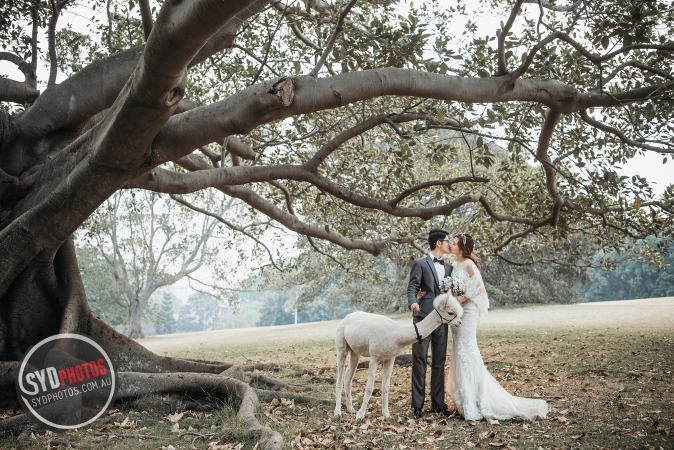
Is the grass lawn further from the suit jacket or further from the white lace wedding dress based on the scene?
the suit jacket

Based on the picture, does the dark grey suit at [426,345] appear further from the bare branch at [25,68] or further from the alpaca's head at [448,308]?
the bare branch at [25,68]

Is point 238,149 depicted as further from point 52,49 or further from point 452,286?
point 452,286

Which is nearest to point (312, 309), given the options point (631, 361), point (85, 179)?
point (631, 361)

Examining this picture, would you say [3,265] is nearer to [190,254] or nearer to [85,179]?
[85,179]

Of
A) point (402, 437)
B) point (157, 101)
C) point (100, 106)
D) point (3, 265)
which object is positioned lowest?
point (402, 437)

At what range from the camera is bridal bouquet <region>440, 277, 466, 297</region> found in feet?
23.6

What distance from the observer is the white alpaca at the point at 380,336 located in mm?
6715

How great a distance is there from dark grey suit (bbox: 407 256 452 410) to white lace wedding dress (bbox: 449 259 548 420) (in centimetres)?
18

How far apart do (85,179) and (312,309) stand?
64.8 metres

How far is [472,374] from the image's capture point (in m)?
7.19

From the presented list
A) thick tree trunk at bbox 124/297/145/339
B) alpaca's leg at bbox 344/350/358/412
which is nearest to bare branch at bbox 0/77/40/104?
alpaca's leg at bbox 344/350/358/412

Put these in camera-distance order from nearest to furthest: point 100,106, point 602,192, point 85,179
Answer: point 85,179 → point 100,106 → point 602,192

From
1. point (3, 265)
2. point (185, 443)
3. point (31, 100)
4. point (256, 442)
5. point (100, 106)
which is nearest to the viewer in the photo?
point (256, 442)

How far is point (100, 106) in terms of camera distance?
8281 mm
